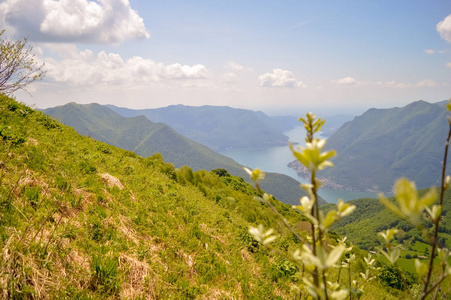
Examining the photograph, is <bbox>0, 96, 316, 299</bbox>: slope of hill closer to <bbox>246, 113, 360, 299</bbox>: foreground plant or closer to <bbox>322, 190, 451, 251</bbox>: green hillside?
<bbox>246, 113, 360, 299</bbox>: foreground plant

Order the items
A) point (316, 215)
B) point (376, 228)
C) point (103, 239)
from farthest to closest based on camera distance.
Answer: point (376, 228)
point (103, 239)
point (316, 215)

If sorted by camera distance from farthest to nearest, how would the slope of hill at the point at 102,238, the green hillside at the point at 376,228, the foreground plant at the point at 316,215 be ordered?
the green hillside at the point at 376,228
the slope of hill at the point at 102,238
the foreground plant at the point at 316,215

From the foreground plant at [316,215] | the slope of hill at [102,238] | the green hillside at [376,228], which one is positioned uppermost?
the foreground plant at [316,215]

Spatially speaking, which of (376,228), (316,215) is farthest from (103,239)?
(376,228)

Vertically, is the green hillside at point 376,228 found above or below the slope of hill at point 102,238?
below

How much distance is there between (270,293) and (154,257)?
3310 millimetres

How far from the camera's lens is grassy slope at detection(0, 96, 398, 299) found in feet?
13.5

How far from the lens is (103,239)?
5.61 meters

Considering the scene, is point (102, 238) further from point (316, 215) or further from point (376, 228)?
point (376, 228)

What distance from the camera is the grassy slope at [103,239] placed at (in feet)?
13.5

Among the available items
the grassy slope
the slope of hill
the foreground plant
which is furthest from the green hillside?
the foreground plant

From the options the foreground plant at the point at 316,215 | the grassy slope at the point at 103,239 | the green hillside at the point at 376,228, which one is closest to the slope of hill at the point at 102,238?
the grassy slope at the point at 103,239

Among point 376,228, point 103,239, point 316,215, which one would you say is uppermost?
point 316,215

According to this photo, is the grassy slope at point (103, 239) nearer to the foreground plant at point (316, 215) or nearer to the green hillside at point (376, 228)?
the foreground plant at point (316, 215)
